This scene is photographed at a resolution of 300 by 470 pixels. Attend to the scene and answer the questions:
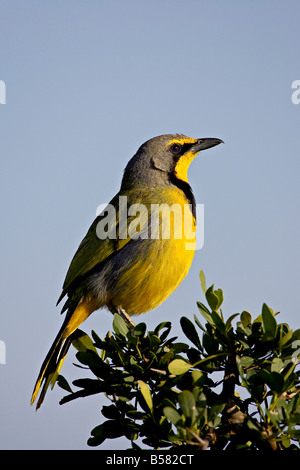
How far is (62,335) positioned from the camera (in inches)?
192

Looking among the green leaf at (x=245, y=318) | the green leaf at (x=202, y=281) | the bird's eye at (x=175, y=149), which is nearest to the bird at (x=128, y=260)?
the bird's eye at (x=175, y=149)

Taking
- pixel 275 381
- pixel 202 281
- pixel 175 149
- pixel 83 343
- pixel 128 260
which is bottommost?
pixel 275 381

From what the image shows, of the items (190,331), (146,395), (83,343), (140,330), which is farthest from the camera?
(83,343)

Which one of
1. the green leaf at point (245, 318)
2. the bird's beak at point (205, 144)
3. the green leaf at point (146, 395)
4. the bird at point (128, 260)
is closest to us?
the green leaf at point (146, 395)

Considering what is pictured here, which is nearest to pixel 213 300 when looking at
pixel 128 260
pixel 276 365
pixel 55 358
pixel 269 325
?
pixel 269 325

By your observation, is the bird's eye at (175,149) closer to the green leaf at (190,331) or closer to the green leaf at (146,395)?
the green leaf at (190,331)

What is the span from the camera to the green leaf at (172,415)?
8.21ft

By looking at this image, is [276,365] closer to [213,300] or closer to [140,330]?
[213,300]

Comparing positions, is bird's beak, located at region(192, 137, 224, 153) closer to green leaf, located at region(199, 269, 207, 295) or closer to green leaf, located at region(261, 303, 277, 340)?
green leaf, located at region(199, 269, 207, 295)

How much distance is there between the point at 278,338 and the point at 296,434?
Result: 559 millimetres

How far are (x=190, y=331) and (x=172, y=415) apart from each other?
3.01 feet

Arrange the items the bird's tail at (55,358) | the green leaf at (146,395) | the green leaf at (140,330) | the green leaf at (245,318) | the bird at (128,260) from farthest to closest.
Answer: the bird at (128,260)
the bird's tail at (55,358)
the green leaf at (140,330)
the green leaf at (245,318)
the green leaf at (146,395)
